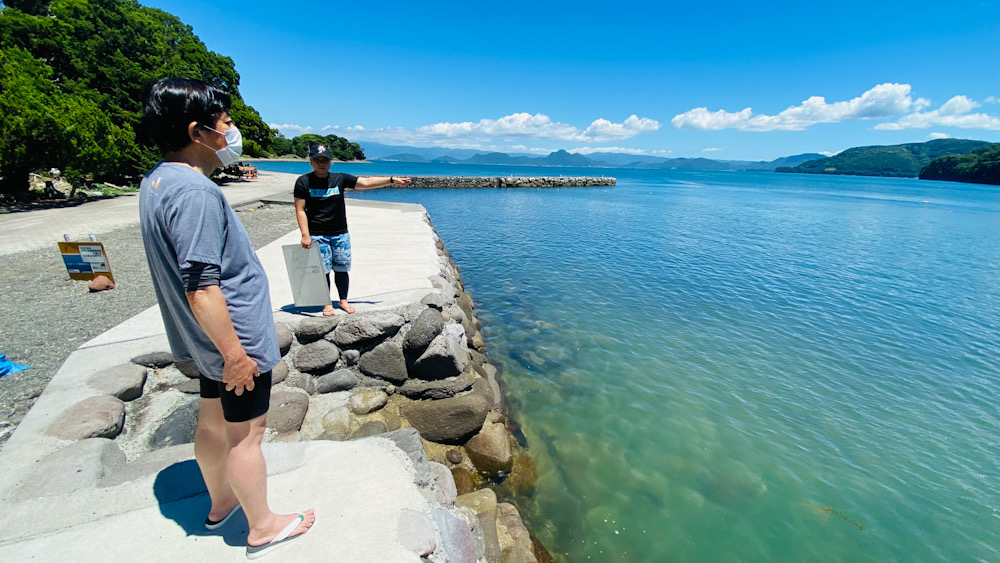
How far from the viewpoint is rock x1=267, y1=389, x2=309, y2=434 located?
151 inches

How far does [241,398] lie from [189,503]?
49.1 inches

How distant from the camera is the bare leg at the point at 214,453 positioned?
2.09 meters

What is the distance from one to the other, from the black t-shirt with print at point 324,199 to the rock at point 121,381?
7.26 ft

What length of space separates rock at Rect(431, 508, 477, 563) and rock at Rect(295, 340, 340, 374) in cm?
256

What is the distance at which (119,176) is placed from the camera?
2048 centimetres

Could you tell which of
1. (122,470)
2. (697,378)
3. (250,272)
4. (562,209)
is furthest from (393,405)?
(562,209)

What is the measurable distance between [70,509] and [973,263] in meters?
25.9

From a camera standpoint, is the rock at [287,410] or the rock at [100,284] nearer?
the rock at [287,410]

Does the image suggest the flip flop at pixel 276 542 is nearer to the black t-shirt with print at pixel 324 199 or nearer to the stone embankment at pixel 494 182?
the black t-shirt with print at pixel 324 199

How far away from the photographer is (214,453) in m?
2.18

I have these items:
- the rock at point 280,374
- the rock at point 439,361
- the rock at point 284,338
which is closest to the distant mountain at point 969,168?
the rock at point 439,361

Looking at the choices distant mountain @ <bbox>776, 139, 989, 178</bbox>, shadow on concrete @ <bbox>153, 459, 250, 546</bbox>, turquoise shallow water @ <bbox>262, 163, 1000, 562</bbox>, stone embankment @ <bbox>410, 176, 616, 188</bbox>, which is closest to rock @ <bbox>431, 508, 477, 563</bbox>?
shadow on concrete @ <bbox>153, 459, 250, 546</bbox>

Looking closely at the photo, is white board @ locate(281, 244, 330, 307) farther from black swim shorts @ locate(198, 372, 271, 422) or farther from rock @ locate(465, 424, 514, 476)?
black swim shorts @ locate(198, 372, 271, 422)

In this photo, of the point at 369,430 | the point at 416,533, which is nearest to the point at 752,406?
the point at 369,430
